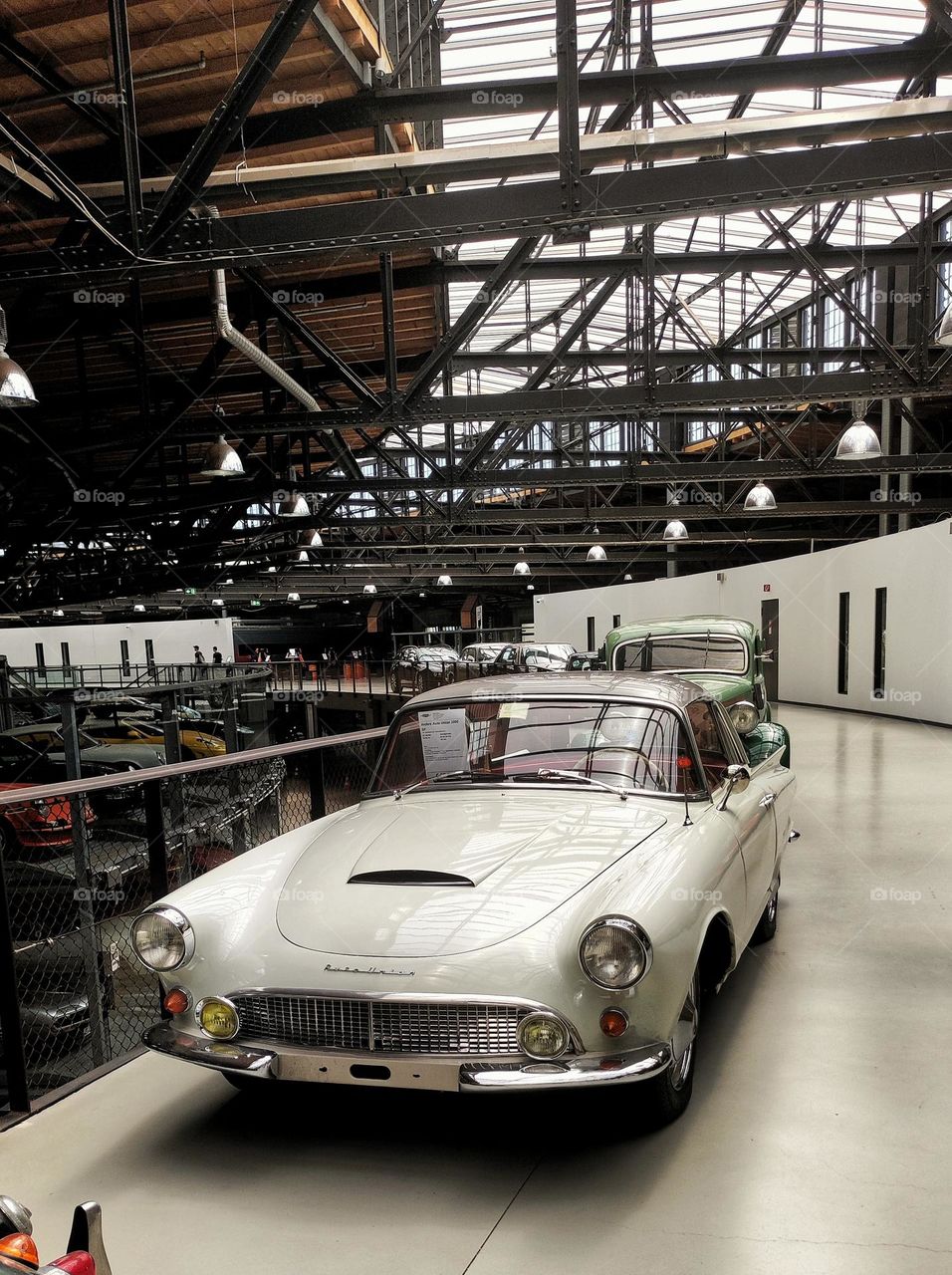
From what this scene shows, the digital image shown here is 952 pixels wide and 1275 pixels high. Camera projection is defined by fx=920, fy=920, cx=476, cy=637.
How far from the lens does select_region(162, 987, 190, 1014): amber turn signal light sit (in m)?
2.95

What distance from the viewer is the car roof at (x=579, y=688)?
13.3ft

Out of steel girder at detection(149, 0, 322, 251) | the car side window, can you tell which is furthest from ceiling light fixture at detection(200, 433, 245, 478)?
the car side window

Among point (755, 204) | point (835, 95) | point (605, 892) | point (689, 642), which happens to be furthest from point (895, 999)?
point (835, 95)

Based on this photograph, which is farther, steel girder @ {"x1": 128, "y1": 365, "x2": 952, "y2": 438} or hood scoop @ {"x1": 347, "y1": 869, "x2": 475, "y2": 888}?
steel girder @ {"x1": 128, "y1": 365, "x2": 952, "y2": 438}

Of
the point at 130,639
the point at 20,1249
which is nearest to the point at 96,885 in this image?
the point at 20,1249

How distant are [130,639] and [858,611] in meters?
18.8

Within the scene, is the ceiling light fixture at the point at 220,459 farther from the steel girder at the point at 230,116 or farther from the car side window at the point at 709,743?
the car side window at the point at 709,743

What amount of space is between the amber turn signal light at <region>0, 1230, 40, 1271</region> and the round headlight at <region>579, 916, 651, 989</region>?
4.98ft

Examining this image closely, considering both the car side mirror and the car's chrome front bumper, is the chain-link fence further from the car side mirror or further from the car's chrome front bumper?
the car side mirror

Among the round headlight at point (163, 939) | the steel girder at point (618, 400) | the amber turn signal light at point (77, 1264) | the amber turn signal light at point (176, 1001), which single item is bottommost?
the amber turn signal light at point (176, 1001)

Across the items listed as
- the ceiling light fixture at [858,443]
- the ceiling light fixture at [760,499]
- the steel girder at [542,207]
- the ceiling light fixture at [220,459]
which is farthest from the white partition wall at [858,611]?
the ceiling light fixture at [220,459]

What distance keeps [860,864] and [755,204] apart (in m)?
4.34

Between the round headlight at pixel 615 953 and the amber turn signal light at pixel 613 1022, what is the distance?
0.08m

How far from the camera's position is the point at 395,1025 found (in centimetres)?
268
